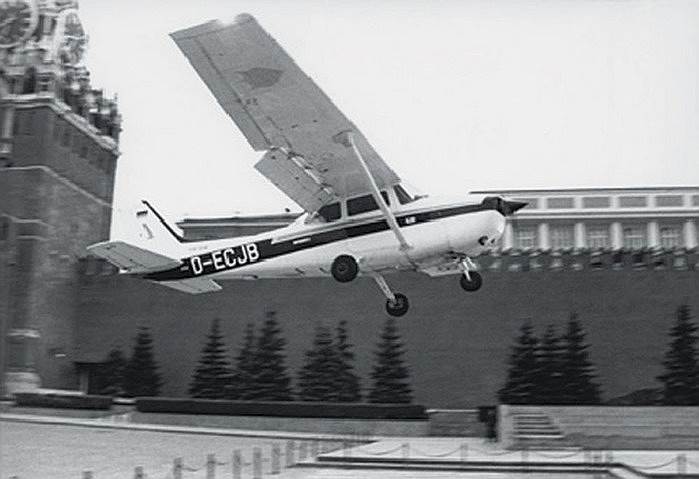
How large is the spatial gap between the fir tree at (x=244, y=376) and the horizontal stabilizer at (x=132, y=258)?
23.4 m

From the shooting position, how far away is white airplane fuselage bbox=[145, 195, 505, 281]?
36.3ft

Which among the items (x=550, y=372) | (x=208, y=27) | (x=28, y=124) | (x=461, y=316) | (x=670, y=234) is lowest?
(x=550, y=372)

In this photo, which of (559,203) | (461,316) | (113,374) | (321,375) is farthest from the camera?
(559,203)

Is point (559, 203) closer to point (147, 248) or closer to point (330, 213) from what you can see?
point (330, 213)

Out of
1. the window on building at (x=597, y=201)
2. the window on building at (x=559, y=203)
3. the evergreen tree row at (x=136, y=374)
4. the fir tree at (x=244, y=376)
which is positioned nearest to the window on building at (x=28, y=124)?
the evergreen tree row at (x=136, y=374)

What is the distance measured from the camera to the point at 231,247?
11.4 metres

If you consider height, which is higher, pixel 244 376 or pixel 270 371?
pixel 270 371

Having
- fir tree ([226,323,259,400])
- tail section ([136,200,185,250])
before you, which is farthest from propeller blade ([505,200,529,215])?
fir tree ([226,323,259,400])

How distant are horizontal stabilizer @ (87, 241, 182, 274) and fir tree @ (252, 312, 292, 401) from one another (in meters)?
23.5

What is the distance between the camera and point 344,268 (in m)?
10.8

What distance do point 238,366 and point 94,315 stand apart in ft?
29.5

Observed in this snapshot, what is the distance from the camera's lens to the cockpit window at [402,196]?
1165 cm

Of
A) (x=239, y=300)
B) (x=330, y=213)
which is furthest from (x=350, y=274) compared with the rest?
(x=239, y=300)

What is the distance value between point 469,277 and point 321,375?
78.4 feet
